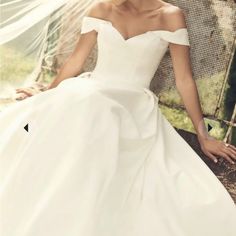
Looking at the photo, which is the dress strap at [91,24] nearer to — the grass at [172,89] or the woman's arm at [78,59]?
the woman's arm at [78,59]

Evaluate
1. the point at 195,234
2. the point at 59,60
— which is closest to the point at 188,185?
the point at 195,234

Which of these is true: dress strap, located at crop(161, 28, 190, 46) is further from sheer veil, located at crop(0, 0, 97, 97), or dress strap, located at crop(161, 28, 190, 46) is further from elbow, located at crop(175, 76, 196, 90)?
sheer veil, located at crop(0, 0, 97, 97)

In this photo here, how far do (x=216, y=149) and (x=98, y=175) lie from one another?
84 centimetres

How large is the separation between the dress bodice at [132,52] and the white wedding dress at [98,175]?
1.16 feet

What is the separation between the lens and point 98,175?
6.08 feet

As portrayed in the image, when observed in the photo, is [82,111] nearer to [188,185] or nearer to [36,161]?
[36,161]

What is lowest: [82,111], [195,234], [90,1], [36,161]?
[195,234]

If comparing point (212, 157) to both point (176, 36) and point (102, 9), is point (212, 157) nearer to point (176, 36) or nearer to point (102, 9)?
point (176, 36)

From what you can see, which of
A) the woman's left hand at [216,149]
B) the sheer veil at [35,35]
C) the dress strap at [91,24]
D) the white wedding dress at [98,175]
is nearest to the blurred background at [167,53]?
the sheer veil at [35,35]

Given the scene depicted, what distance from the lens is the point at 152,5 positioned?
104 inches

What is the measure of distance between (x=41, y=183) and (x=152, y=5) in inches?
49.8

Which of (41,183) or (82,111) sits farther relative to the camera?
(82,111)

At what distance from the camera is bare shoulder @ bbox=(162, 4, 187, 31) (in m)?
2.59

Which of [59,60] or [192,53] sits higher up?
[192,53]
